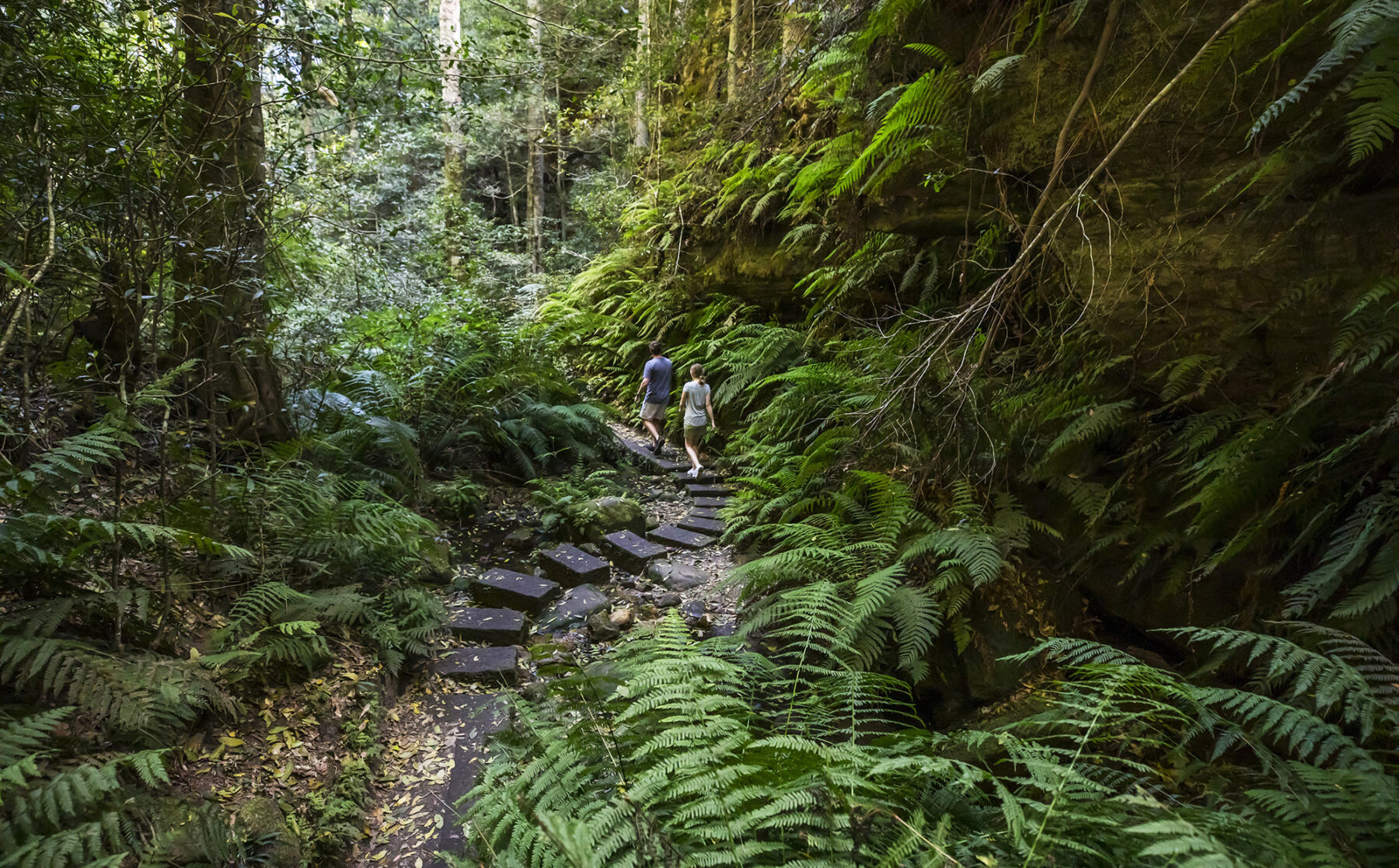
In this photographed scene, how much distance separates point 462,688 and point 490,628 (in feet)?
1.64

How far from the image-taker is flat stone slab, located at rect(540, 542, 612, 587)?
16.6 ft

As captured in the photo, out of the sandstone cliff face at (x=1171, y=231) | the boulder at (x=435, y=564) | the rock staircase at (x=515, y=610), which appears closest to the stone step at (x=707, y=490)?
the rock staircase at (x=515, y=610)

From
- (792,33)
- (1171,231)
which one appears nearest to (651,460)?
(792,33)

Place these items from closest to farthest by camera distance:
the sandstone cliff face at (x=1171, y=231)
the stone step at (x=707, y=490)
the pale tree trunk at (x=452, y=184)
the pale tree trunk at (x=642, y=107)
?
the sandstone cliff face at (x=1171, y=231), the stone step at (x=707, y=490), the pale tree trunk at (x=642, y=107), the pale tree trunk at (x=452, y=184)

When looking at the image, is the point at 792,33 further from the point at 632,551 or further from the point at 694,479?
the point at 632,551

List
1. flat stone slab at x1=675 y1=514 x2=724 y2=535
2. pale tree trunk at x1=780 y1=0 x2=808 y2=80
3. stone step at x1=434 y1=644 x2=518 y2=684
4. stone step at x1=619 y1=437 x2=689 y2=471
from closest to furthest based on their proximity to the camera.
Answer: stone step at x1=434 y1=644 x2=518 y2=684 → flat stone slab at x1=675 y1=514 x2=724 y2=535 → pale tree trunk at x1=780 y1=0 x2=808 y2=80 → stone step at x1=619 y1=437 x2=689 y2=471

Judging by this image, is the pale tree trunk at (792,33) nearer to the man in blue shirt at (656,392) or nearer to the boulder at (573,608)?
the man in blue shirt at (656,392)

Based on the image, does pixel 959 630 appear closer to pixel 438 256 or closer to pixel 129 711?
pixel 129 711

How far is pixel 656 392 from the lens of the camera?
332 inches

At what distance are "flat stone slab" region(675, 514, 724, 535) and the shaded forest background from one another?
0.61 m

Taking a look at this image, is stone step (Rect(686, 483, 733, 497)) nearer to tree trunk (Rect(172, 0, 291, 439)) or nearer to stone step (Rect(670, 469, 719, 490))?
stone step (Rect(670, 469, 719, 490))

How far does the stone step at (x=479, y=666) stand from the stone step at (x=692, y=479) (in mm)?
3756

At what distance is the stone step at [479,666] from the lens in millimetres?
3787

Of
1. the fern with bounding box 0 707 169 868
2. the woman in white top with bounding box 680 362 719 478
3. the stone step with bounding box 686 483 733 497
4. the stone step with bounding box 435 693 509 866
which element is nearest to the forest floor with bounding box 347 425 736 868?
the stone step with bounding box 435 693 509 866
